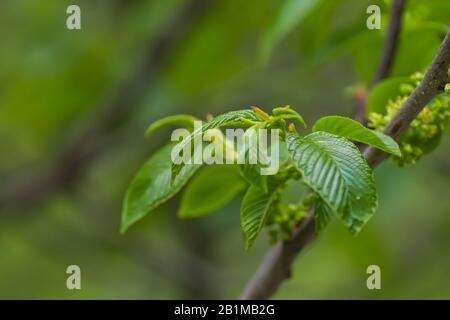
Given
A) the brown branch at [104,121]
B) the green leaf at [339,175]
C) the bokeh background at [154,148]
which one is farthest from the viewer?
the bokeh background at [154,148]

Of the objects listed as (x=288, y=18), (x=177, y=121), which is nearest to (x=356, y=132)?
(x=177, y=121)

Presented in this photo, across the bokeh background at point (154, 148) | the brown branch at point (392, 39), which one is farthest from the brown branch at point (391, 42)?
the bokeh background at point (154, 148)

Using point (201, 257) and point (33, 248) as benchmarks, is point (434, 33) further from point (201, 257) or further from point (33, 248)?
point (33, 248)

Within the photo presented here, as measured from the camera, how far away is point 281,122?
0.97 meters

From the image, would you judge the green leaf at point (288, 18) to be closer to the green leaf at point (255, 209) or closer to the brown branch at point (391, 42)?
the brown branch at point (391, 42)

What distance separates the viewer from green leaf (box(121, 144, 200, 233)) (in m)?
1.23

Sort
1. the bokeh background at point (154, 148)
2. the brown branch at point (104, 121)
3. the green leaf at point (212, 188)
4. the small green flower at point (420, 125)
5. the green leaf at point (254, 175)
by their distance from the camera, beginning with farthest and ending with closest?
1. the bokeh background at point (154, 148)
2. the brown branch at point (104, 121)
3. the green leaf at point (212, 188)
4. the small green flower at point (420, 125)
5. the green leaf at point (254, 175)

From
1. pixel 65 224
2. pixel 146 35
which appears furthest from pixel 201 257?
pixel 146 35

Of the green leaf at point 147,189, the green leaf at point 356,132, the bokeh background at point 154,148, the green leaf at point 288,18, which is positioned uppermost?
the bokeh background at point 154,148

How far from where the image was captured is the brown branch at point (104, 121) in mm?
2703

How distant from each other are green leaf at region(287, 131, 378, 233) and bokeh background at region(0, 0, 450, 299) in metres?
1.61

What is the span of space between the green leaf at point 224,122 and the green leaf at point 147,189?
277 millimetres

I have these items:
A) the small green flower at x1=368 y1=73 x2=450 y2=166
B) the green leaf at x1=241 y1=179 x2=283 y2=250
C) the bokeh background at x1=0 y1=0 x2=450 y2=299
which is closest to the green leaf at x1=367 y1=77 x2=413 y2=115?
the small green flower at x1=368 y1=73 x2=450 y2=166

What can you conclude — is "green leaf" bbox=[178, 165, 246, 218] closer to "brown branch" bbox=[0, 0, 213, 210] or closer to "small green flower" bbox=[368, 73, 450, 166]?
"small green flower" bbox=[368, 73, 450, 166]
